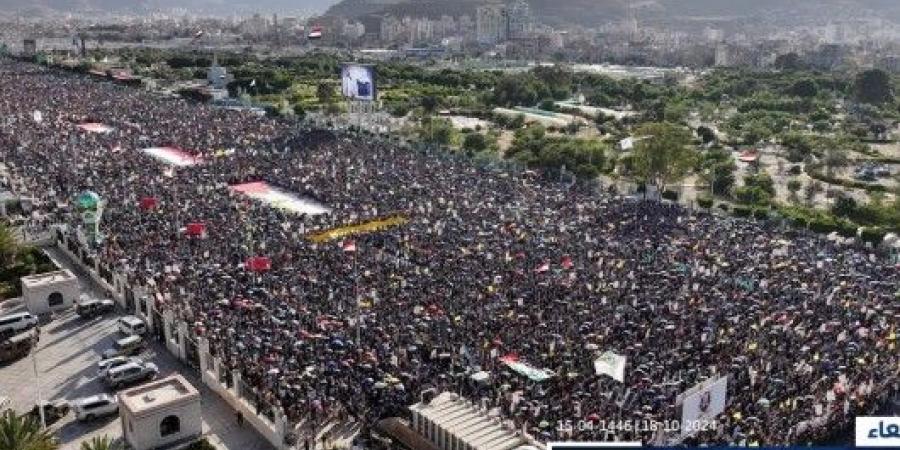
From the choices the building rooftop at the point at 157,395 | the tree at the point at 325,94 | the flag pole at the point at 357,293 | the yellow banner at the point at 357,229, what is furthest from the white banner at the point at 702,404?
the tree at the point at 325,94

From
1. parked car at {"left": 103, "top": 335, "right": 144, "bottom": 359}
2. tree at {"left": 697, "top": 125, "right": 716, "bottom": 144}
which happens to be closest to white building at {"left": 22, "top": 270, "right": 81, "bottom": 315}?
parked car at {"left": 103, "top": 335, "right": 144, "bottom": 359}

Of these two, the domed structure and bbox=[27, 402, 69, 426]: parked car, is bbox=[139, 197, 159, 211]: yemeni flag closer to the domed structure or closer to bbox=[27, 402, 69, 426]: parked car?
the domed structure

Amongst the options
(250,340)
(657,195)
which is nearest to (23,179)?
(250,340)

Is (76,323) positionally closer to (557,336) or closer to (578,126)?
(557,336)

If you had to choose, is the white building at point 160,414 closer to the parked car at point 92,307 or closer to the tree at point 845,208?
the parked car at point 92,307

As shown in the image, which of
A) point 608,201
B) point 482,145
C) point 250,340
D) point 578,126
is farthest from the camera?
point 578,126

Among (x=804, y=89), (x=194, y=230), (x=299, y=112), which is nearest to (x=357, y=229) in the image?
(x=194, y=230)

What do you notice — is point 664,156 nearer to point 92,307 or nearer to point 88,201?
point 88,201
